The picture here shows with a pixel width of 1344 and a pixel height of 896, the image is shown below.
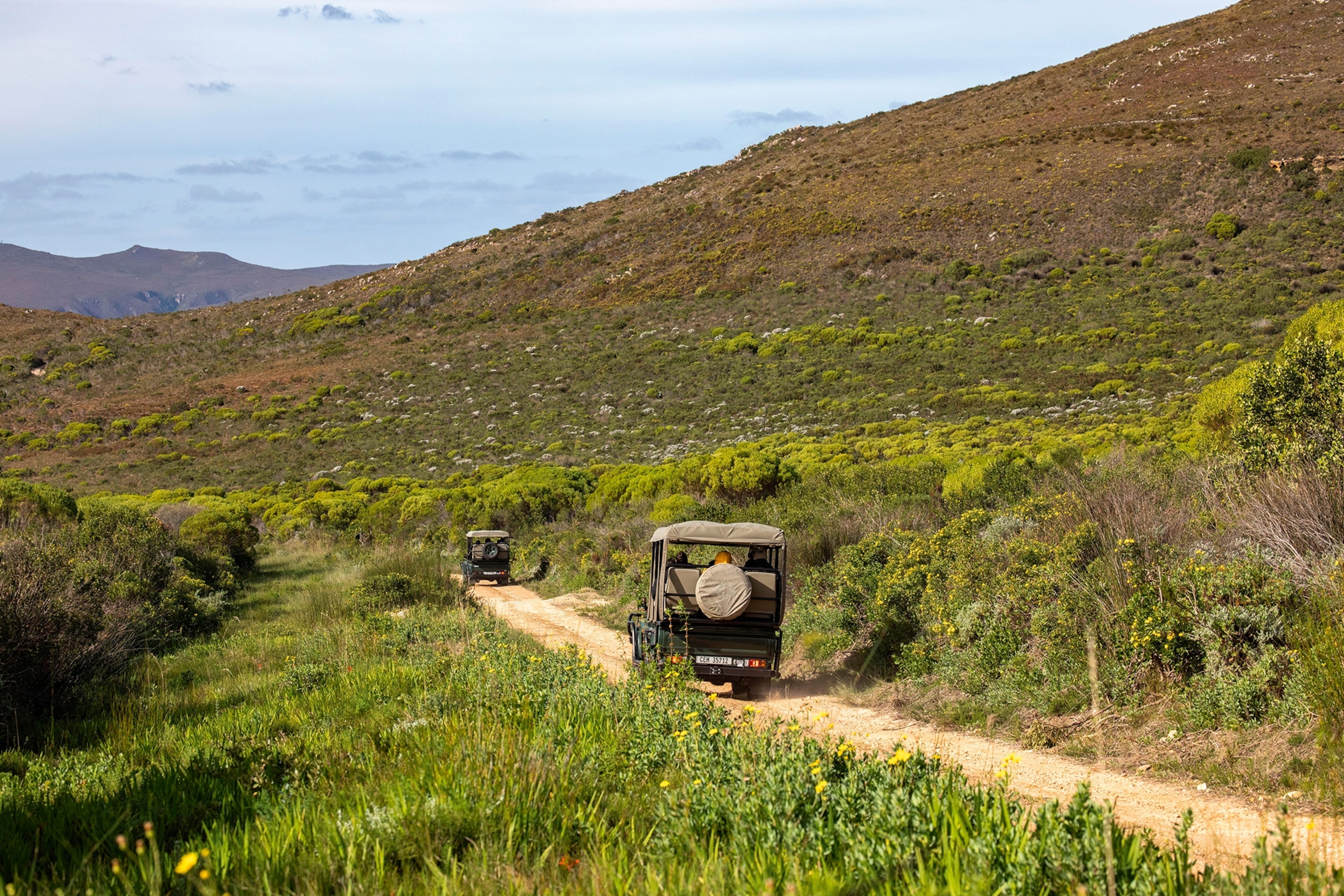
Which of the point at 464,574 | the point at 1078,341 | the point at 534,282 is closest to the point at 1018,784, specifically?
the point at 464,574

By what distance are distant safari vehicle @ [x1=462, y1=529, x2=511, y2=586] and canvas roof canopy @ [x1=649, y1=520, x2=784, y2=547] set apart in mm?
11946

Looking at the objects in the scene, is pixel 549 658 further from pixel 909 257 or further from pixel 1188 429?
pixel 909 257

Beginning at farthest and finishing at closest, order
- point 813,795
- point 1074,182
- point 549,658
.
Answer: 1. point 1074,182
2. point 549,658
3. point 813,795

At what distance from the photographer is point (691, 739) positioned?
4.95 metres

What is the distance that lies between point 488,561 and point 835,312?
33.5 metres

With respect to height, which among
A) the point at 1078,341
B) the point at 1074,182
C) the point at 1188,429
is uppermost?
the point at 1074,182

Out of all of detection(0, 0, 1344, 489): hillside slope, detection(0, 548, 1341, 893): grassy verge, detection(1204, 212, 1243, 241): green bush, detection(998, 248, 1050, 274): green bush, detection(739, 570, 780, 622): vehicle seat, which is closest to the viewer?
detection(0, 548, 1341, 893): grassy verge

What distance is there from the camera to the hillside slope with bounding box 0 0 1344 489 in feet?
126

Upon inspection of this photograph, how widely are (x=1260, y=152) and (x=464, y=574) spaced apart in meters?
51.9

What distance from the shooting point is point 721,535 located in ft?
37.2

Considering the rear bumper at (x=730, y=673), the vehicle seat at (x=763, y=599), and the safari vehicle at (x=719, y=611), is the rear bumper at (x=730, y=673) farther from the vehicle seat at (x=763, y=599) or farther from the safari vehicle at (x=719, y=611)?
the vehicle seat at (x=763, y=599)

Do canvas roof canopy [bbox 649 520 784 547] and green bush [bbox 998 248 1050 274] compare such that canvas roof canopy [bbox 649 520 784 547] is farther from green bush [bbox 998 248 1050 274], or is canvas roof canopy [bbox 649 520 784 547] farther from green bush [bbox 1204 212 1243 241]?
green bush [bbox 1204 212 1243 241]

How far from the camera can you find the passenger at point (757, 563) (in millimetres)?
11266

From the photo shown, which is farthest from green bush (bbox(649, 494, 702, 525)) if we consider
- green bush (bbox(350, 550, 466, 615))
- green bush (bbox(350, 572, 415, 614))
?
green bush (bbox(350, 572, 415, 614))
